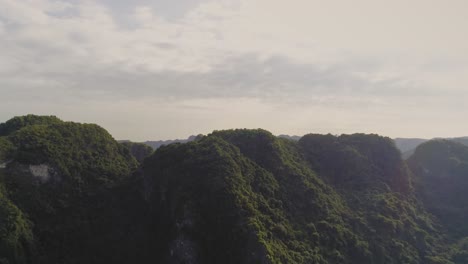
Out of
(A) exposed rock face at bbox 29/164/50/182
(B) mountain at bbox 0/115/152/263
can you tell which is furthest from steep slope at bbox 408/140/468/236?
(A) exposed rock face at bbox 29/164/50/182

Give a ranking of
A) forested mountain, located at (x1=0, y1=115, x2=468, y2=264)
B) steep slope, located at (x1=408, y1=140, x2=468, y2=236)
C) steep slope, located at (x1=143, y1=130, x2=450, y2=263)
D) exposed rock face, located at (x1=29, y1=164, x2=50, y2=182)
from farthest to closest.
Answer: steep slope, located at (x1=408, y1=140, x2=468, y2=236) < exposed rock face, located at (x1=29, y1=164, x2=50, y2=182) < forested mountain, located at (x1=0, y1=115, x2=468, y2=264) < steep slope, located at (x1=143, y1=130, x2=450, y2=263)

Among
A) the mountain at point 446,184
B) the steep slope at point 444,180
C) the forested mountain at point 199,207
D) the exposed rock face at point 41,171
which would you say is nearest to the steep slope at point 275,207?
the forested mountain at point 199,207

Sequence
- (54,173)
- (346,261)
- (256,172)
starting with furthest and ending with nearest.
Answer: (256,172) < (54,173) < (346,261)

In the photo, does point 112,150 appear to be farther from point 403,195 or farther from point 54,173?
point 403,195

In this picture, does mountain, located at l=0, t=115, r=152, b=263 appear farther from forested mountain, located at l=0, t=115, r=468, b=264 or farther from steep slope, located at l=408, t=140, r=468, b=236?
steep slope, located at l=408, t=140, r=468, b=236

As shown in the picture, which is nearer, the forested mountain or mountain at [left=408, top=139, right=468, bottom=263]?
the forested mountain

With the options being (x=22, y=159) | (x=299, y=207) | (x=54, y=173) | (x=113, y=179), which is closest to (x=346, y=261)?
(x=299, y=207)

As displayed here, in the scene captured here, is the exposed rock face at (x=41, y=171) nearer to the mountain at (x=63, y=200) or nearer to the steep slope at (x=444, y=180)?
the mountain at (x=63, y=200)

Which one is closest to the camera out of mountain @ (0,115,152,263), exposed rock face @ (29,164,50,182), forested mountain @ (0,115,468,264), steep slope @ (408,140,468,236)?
mountain @ (0,115,152,263)
